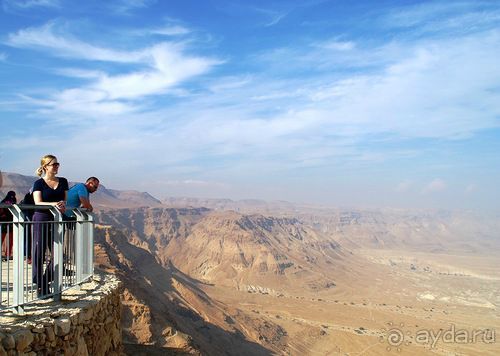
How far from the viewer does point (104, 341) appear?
558cm

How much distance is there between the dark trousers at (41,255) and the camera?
480 cm

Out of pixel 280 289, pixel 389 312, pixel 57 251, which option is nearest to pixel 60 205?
pixel 57 251

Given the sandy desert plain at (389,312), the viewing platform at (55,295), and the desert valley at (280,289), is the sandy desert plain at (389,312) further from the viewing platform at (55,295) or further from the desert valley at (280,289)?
the viewing platform at (55,295)

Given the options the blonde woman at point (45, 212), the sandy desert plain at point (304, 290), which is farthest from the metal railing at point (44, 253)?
the sandy desert plain at point (304, 290)

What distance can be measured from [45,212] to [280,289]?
58326 millimetres

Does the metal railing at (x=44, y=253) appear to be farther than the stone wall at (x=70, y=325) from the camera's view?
Yes

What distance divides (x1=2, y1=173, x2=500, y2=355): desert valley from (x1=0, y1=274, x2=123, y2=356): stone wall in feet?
18.0

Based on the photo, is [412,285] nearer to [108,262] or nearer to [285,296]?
[285,296]

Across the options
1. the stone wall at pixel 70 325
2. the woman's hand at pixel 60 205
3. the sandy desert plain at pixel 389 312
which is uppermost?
the woman's hand at pixel 60 205

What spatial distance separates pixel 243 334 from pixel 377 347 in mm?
10789

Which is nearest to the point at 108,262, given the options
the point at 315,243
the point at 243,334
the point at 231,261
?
the point at 243,334

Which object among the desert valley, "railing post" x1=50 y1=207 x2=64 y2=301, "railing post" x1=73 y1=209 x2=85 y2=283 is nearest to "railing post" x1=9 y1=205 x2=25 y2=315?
"railing post" x1=50 y1=207 x2=64 y2=301

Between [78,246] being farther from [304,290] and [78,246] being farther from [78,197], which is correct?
[304,290]

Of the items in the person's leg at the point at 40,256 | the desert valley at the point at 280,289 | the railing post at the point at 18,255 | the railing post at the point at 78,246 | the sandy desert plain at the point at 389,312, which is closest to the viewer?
the railing post at the point at 18,255
